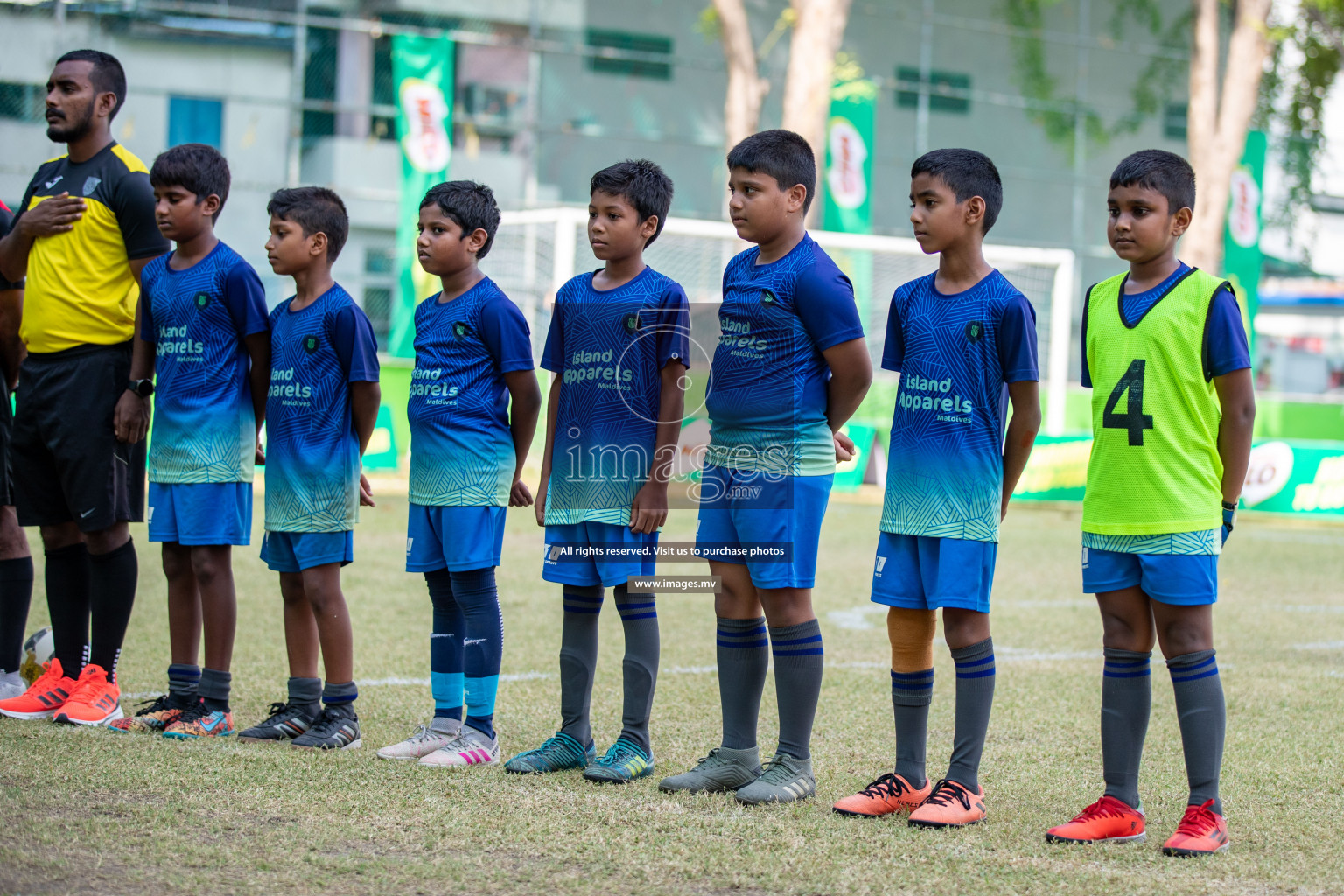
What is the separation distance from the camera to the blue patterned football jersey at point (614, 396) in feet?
13.8

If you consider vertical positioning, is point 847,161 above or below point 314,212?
above

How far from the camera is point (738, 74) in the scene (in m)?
18.8

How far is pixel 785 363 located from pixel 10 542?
10.1ft

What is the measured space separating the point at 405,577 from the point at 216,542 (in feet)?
13.9

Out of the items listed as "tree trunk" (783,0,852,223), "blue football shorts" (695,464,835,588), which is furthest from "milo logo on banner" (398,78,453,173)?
"blue football shorts" (695,464,835,588)

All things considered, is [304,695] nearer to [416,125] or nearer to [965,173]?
[965,173]

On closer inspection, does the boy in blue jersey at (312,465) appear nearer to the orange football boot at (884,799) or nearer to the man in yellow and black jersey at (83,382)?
the man in yellow and black jersey at (83,382)

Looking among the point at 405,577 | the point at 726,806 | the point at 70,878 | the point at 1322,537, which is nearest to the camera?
the point at 70,878

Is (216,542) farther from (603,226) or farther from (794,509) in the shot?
(794,509)

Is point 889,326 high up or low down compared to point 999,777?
up

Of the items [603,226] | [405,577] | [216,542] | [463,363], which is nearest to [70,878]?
[216,542]

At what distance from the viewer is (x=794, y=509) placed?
12.9 feet

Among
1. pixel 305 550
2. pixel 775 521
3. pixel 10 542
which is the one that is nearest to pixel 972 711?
pixel 775 521

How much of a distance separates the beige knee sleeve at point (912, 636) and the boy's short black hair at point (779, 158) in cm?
123
